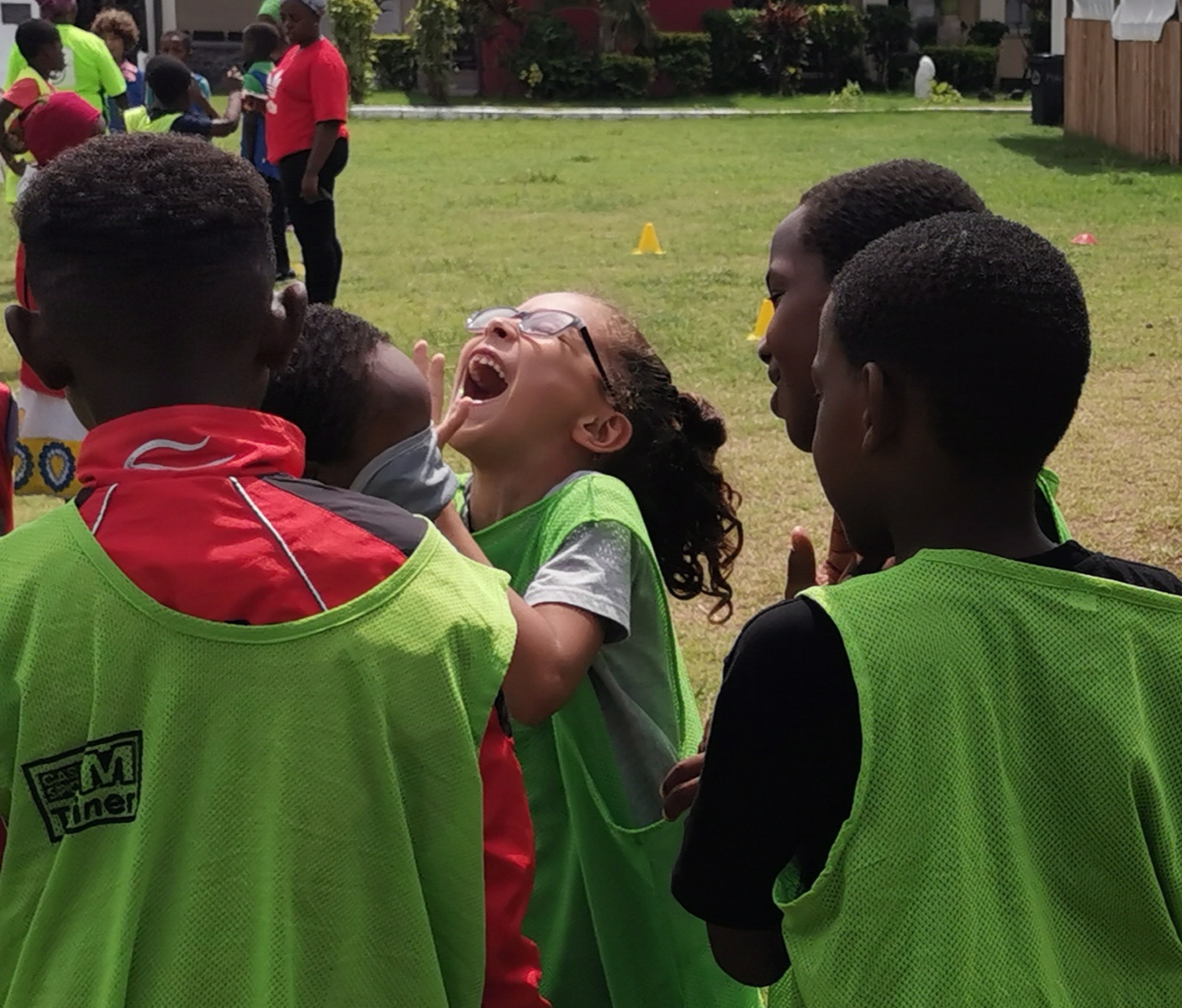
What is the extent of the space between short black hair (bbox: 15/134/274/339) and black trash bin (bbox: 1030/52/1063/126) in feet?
78.8

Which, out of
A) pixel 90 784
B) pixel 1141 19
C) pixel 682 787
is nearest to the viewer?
pixel 90 784

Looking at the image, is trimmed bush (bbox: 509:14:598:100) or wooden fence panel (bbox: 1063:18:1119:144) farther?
trimmed bush (bbox: 509:14:598:100)

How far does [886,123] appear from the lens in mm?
26531

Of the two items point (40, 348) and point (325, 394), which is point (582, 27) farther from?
point (40, 348)

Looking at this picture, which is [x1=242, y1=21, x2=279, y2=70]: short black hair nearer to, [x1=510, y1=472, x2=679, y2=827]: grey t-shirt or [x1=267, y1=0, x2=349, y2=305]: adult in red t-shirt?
[x1=267, y1=0, x2=349, y2=305]: adult in red t-shirt

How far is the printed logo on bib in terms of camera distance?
1.56 meters

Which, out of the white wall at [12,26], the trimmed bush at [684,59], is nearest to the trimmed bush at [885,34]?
the trimmed bush at [684,59]

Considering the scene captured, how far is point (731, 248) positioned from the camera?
42.8 ft

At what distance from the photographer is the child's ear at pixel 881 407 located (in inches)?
66.9

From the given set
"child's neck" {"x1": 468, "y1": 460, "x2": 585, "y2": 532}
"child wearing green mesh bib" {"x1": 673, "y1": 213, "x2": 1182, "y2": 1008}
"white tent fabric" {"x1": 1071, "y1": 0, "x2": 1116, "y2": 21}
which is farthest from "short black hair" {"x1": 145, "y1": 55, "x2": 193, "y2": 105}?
"white tent fabric" {"x1": 1071, "y1": 0, "x2": 1116, "y2": 21}

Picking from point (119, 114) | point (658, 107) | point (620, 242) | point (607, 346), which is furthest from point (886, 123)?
point (607, 346)

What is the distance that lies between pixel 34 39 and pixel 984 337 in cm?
816

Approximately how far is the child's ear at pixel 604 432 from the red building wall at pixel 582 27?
108 ft

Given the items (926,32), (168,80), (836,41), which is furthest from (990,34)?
(168,80)
